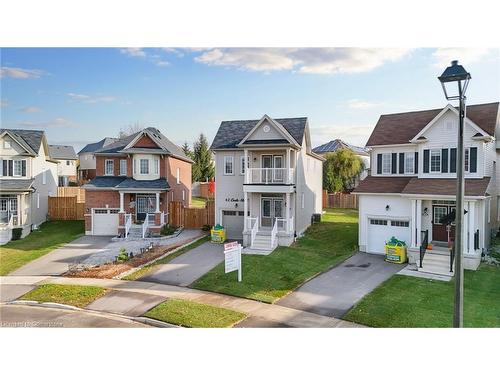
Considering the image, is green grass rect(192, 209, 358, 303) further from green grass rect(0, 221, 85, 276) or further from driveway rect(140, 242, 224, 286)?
green grass rect(0, 221, 85, 276)

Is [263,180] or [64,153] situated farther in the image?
[64,153]

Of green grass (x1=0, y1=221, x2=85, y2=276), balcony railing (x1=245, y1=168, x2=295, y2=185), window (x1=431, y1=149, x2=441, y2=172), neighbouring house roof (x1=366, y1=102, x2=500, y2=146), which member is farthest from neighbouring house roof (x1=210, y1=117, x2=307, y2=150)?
green grass (x1=0, y1=221, x2=85, y2=276)

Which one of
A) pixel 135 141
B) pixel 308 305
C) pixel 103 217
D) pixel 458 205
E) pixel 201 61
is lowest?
pixel 308 305

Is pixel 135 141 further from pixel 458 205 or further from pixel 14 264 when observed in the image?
pixel 458 205

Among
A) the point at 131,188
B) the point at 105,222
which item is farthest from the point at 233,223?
the point at 105,222

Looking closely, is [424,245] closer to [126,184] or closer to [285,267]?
[285,267]

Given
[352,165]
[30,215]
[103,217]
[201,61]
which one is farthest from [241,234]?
[352,165]
